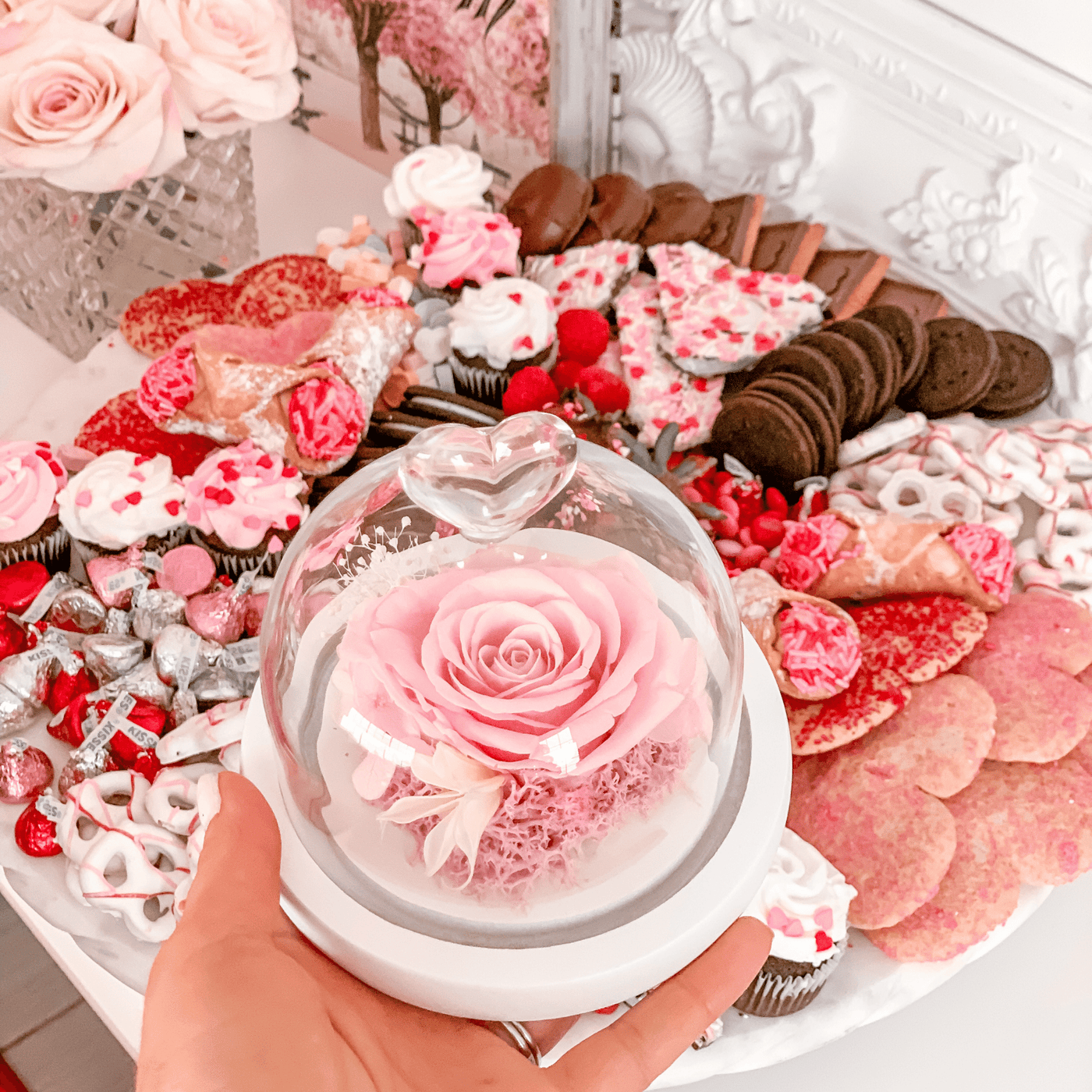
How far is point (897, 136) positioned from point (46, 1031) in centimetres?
166

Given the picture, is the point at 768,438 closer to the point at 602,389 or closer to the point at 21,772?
the point at 602,389

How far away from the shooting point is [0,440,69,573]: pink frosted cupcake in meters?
1.17

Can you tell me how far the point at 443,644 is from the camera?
2.34 feet

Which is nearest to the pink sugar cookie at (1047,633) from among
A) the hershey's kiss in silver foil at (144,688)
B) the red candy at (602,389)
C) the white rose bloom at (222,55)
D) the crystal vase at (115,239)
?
the red candy at (602,389)

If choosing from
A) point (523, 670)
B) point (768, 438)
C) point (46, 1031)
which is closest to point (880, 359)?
point (768, 438)

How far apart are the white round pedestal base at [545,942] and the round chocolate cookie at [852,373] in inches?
26.6

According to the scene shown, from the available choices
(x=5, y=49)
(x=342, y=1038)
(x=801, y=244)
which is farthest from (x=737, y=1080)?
(x=5, y=49)

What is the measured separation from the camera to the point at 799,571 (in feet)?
3.91

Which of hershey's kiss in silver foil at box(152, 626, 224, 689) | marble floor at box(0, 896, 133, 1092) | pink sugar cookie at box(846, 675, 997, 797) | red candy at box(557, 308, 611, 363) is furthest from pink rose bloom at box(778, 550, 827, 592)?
marble floor at box(0, 896, 133, 1092)

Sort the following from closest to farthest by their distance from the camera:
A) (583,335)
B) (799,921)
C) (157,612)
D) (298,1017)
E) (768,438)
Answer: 1. (298,1017)
2. (799,921)
3. (157,612)
4. (768,438)
5. (583,335)

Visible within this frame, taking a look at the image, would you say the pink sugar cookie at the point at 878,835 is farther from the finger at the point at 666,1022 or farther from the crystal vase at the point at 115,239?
the crystal vase at the point at 115,239

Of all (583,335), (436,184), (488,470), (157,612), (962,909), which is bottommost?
(962,909)

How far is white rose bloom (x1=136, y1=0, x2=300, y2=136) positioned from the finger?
1.12 meters

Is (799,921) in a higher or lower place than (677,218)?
lower
